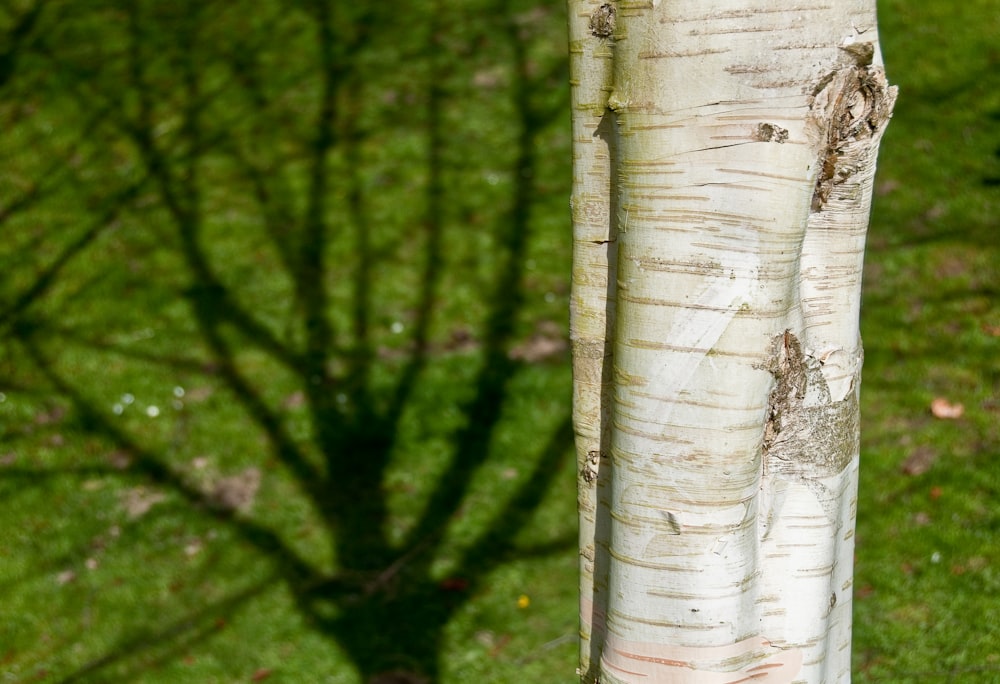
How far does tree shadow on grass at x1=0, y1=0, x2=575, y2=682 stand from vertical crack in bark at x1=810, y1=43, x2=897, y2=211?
10.4 feet

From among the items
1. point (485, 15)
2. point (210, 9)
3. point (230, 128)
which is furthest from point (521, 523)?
point (210, 9)

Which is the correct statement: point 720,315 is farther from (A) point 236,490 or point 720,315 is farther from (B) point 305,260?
(B) point 305,260

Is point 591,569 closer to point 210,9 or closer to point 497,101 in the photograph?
point 497,101

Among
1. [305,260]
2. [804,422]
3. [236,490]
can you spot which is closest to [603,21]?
[804,422]

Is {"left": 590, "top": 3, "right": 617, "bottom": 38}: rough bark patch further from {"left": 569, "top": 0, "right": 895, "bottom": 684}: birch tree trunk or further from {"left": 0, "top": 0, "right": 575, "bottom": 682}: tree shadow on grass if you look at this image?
{"left": 0, "top": 0, "right": 575, "bottom": 682}: tree shadow on grass

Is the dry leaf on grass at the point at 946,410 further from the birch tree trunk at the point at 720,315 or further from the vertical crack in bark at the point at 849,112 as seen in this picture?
the vertical crack in bark at the point at 849,112

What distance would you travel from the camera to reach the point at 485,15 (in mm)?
8977

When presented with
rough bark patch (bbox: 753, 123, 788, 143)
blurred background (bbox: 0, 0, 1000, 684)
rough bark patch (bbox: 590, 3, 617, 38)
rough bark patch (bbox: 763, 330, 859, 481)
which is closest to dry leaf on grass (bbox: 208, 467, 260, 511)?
blurred background (bbox: 0, 0, 1000, 684)

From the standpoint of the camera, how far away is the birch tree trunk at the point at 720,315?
4.31ft

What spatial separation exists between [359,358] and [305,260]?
1.23m

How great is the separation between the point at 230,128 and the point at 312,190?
4.66ft

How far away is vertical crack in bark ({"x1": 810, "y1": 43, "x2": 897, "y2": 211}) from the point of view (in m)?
1.33

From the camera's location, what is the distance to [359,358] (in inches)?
231

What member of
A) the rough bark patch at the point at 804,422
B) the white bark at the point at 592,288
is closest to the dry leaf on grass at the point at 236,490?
the white bark at the point at 592,288
